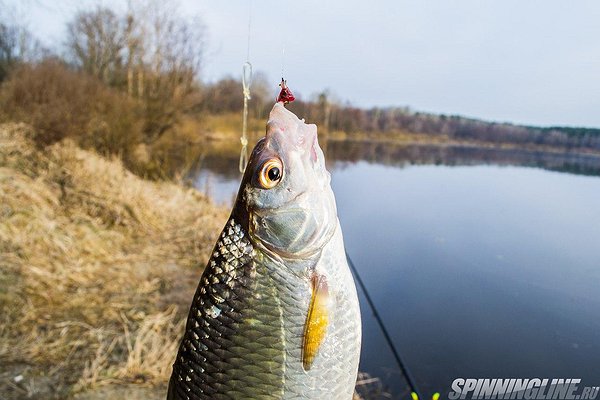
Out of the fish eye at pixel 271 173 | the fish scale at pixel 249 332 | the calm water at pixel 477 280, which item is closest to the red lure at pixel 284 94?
the fish eye at pixel 271 173

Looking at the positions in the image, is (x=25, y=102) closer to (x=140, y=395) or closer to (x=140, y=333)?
(x=140, y=333)

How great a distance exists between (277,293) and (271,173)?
37cm

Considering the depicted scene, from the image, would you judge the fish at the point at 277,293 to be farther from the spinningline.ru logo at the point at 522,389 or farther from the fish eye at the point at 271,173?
the spinningline.ru logo at the point at 522,389

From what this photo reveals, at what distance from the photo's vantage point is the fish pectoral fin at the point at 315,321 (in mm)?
1328

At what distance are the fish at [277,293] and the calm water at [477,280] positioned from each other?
4616mm

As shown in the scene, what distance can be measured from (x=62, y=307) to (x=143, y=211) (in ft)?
12.5

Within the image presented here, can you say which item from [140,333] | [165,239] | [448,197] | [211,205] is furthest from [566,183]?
[140,333]

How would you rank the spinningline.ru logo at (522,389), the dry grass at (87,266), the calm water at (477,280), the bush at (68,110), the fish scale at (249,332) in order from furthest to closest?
the bush at (68,110) → the calm water at (477,280) → the spinningline.ru logo at (522,389) → the dry grass at (87,266) → the fish scale at (249,332)

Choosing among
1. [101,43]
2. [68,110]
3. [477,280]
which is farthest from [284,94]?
[101,43]

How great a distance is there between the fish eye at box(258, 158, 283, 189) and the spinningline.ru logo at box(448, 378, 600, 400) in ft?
16.3

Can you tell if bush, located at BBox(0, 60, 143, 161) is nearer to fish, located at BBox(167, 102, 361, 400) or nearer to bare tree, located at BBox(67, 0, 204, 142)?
bare tree, located at BBox(67, 0, 204, 142)

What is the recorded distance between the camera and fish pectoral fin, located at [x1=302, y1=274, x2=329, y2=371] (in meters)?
1.33

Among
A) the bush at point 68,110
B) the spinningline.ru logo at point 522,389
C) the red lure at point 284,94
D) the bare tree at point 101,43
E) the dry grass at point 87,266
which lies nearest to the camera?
the red lure at point 284,94

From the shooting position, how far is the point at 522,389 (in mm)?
5734
